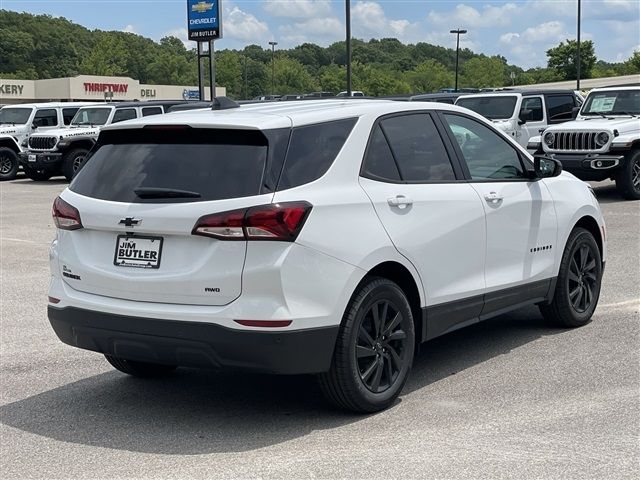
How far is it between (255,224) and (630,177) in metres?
12.7

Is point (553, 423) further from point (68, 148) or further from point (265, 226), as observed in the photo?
point (68, 148)

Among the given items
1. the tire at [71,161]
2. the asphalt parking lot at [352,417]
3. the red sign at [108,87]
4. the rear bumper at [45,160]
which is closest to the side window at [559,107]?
the tire at [71,161]

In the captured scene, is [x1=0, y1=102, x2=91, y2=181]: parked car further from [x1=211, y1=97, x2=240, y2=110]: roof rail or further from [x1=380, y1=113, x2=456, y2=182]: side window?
[x1=380, y1=113, x2=456, y2=182]: side window

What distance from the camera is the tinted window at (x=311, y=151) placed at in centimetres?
459

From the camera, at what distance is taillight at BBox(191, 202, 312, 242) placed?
4371 mm

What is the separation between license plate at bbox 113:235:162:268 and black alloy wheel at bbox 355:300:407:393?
3.83 ft

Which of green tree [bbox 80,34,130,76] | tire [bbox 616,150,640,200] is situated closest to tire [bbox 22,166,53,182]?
tire [bbox 616,150,640,200]

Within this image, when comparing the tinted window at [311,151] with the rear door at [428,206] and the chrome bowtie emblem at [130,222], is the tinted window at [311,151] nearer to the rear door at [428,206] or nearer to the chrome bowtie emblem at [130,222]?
the rear door at [428,206]

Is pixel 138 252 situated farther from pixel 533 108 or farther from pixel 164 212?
pixel 533 108

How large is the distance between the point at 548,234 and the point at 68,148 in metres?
18.9

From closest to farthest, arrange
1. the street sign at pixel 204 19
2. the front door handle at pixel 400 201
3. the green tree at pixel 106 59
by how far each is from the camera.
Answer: the front door handle at pixel 400 201, the street sign at pixel 204 19, the green tree at pixel 106 59

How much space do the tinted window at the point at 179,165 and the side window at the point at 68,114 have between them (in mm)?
21059

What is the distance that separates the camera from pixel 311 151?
4766 millimetres

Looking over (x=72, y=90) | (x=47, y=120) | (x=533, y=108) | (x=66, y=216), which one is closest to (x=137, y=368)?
(x=66, y=216)
